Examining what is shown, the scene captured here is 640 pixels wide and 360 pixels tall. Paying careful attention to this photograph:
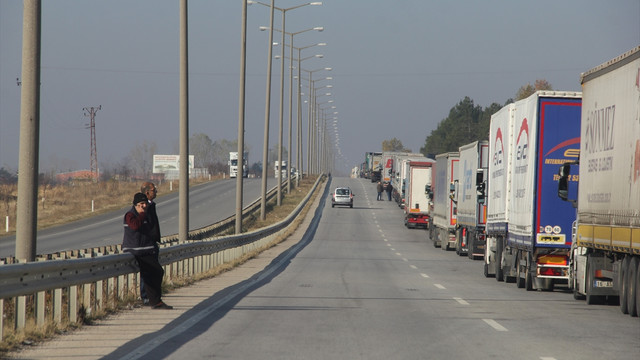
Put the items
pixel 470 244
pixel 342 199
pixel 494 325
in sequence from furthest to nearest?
1. pixel 342 199
2. pixel 470 244
3. pixel 494 325

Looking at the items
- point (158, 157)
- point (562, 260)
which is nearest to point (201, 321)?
point (562, 260)

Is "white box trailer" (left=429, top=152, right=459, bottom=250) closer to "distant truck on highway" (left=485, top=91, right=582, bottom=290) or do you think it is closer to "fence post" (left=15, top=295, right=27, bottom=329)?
"distant truck on highway" (left=485, top=91, right=582, bottom=290)

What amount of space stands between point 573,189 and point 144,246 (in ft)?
32.1

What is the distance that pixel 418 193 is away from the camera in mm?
59719

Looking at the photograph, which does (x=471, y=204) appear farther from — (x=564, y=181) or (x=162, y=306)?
(x=162, y=306)

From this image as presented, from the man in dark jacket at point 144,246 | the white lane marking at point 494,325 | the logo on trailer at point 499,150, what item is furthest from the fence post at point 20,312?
the logo on trailer at point 499,150

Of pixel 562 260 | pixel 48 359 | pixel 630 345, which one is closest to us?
pixel 48 359

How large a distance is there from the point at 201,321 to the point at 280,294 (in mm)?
5394

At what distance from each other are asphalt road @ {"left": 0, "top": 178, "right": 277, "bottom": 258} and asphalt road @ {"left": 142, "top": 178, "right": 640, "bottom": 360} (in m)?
23.5

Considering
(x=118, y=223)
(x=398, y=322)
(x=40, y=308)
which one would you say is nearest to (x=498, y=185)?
(x=398, y=322)

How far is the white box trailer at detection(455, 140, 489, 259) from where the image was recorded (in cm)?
3462

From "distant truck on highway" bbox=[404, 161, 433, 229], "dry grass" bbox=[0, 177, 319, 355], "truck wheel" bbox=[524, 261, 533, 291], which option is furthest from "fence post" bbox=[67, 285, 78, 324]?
"distant truck on highway" bbox=[404, 161, 433, 229]

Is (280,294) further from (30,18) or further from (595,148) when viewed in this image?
(30,18)

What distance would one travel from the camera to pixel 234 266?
29766 millimetres
